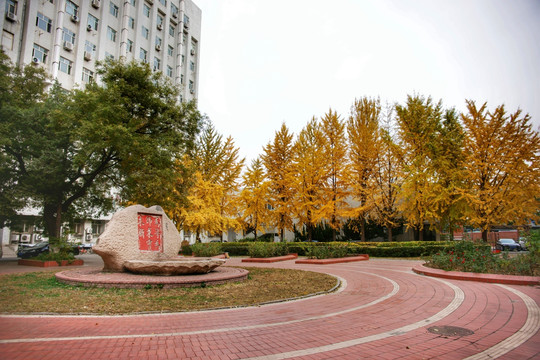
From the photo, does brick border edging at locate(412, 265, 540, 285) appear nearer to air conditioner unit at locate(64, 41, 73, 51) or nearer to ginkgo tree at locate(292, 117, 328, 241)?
ginkgo tree at locate(292, 117, 328, 241)

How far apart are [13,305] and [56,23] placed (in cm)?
2796

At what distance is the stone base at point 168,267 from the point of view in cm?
872

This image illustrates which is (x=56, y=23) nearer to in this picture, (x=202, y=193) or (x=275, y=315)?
(x=202, y=193)

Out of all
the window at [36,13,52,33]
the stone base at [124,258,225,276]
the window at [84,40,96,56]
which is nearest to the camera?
the stone base at [124,258,225,276]

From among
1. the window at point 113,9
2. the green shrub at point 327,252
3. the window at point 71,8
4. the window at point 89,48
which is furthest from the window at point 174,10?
the green shrub at point 327,252

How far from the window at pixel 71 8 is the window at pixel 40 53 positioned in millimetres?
4203

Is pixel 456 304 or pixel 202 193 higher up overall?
pixel 202 193

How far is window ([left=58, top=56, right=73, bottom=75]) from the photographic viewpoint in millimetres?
26084

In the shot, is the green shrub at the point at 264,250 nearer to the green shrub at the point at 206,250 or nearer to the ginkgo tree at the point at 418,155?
the green shrub at the point at 206,250

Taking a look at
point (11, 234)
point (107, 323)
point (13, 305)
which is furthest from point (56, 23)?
point (107, 323)

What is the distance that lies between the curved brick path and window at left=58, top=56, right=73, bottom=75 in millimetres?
27278

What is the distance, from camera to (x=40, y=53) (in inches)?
979

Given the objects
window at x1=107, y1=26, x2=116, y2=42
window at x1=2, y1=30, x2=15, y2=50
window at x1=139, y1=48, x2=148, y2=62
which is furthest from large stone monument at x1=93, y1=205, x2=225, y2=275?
window at x1=139, y1=48, x2=148, y2=62

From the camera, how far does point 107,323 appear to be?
482 cm
